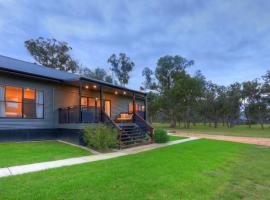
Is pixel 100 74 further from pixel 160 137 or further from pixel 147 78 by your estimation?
pixel 160 137

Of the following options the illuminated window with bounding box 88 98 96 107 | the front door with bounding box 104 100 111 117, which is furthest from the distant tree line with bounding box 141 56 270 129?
the illuminated window with bounding box 88 98 96 107

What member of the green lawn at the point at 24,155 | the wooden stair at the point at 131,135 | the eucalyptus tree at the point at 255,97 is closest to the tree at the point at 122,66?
the eucalyptus tree at the point at 255,97

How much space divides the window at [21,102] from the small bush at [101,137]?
3.79 m

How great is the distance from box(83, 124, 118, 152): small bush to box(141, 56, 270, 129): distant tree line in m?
30.3

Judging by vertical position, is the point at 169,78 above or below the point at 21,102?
above

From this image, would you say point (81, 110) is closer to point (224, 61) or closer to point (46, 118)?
point (46, 118)

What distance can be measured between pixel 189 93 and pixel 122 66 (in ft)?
61.3

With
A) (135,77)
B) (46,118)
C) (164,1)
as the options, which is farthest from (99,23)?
(135,77)

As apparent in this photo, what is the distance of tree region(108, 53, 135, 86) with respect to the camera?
2044 inches

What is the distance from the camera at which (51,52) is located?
40000 millimetres

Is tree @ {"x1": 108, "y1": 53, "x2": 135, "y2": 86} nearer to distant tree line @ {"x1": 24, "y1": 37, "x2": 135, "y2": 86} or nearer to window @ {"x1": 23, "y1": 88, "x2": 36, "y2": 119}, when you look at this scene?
distant tree line @ {"x1": 24, "y1": 37, "x2": 135, "y2": 86}

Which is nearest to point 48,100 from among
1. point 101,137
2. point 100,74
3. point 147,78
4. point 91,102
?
point 91,102

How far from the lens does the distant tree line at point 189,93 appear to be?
4094cm

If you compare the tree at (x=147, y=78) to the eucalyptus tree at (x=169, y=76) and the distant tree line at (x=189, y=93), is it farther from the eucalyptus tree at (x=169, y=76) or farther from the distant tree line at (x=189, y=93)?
the eucalyptus tree at (x=169, y=76)
